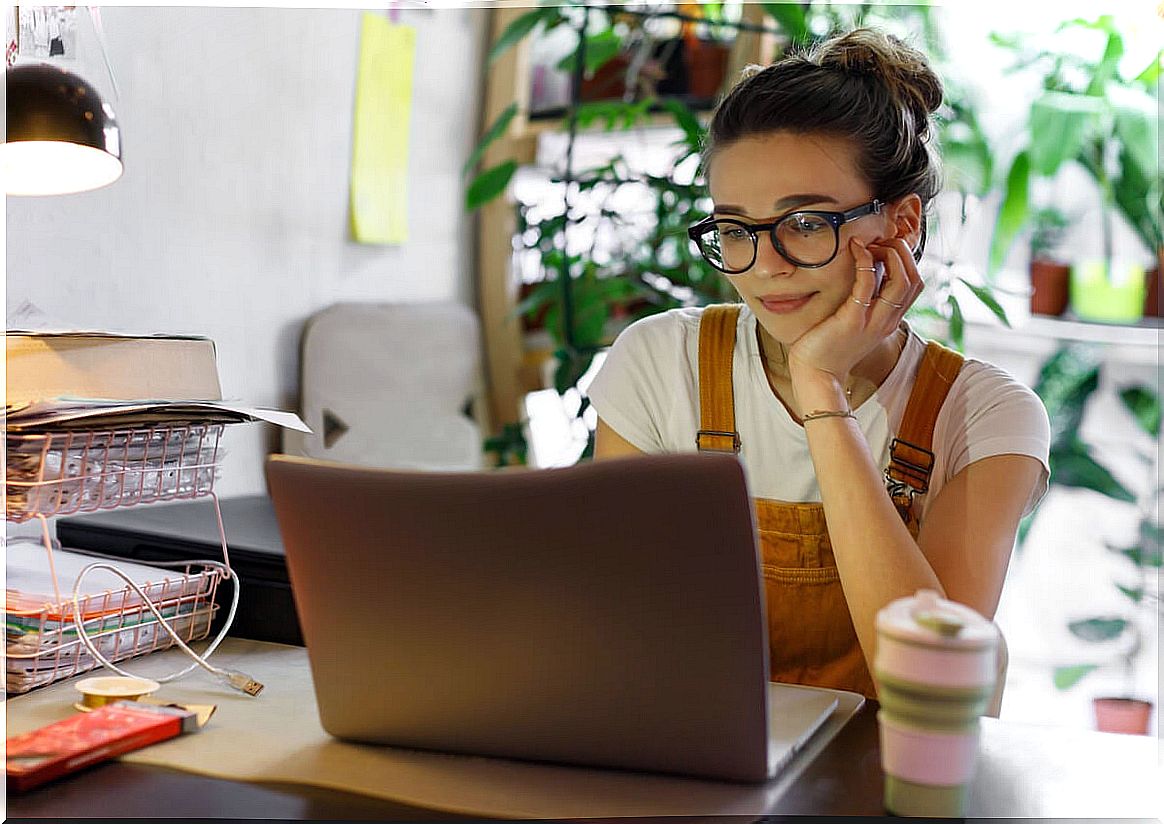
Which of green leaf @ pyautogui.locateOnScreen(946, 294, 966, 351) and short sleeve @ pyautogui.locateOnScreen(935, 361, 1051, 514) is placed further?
green leaf @ pyautogui.locateOnScreen(946, 294, 966, 351)

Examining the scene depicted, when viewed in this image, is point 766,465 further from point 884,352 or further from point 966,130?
point 966,130

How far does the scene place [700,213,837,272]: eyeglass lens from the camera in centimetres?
105

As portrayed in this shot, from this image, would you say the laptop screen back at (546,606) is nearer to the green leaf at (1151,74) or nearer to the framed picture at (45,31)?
the framed picture at (45,31)

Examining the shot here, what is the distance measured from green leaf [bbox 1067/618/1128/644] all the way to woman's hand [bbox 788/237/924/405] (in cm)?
135

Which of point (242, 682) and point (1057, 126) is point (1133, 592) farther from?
point (242, 682)

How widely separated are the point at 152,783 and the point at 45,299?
0.69 metres

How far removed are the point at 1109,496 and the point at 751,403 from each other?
1164 millimetres

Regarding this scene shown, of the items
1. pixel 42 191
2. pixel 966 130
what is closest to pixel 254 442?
pixel 42 191

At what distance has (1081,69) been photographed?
2.16 m

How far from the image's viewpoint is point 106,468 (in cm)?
89

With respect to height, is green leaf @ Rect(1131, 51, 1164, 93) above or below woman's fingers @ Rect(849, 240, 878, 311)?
above

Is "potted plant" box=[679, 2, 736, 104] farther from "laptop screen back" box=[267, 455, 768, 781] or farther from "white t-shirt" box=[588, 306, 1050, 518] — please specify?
"laptop screen back" box=[267, 455, 768, 781]

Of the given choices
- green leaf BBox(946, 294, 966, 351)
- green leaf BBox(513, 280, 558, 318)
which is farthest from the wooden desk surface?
green leaf BBox(513, 280, 558, 318)

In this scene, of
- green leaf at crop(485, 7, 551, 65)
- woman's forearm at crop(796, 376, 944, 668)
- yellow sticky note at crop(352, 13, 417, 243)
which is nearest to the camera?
woman's forearm at crop(796, 376, 944, 668)
